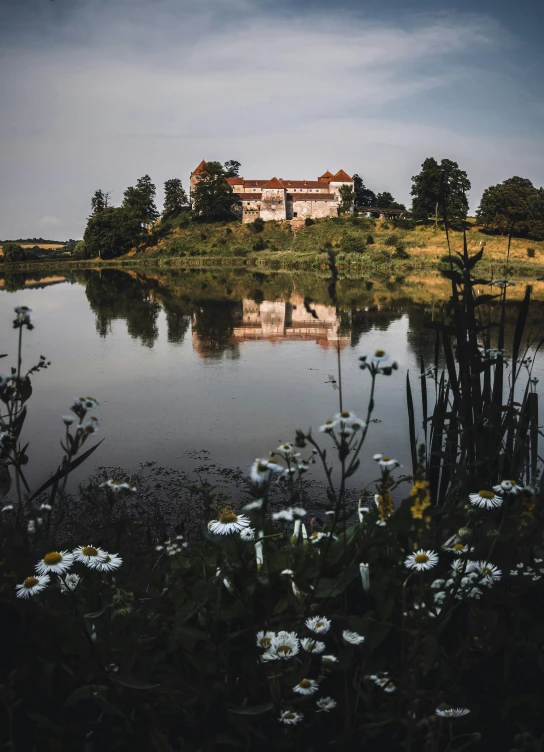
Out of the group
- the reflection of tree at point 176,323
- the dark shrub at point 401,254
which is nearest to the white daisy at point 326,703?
the reflection of tree at point 176,323

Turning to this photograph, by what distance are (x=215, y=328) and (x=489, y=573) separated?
12812 mm

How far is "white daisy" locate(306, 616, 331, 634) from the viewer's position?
5.66ft

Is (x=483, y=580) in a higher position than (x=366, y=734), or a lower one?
higher

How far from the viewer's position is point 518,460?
339 centimetres

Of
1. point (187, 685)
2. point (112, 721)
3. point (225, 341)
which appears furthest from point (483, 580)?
point (225, 341)

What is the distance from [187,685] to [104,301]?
69.2 ft

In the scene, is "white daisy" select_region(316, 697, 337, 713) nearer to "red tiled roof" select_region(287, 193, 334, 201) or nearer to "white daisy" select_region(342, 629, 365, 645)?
"white daisy" select_region(342, 629, 365, 645)

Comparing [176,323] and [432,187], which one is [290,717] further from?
[432,187]

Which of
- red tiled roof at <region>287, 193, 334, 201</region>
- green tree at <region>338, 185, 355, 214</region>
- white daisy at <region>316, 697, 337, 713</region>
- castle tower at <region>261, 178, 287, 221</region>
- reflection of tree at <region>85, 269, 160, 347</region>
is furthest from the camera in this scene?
red tiled roof at <region>287, 193, 334, 201</region>

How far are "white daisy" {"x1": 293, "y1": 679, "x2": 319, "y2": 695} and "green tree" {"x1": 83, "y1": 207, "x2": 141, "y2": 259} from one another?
6567 centimetres

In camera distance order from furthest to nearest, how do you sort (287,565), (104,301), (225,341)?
(104,301) → (225,341) → (287,565)

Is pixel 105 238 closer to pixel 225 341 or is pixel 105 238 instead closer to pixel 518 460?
pixel 225 341

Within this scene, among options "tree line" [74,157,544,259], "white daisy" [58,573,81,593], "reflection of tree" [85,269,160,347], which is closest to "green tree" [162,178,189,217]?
"tree line" [74,157,544,259]

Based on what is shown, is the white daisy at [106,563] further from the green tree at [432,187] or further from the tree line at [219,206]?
the green tree at [432,187]
